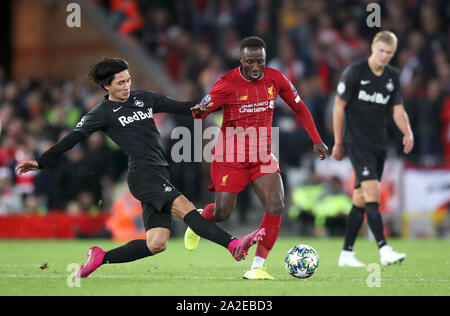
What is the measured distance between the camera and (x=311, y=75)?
51.0ft

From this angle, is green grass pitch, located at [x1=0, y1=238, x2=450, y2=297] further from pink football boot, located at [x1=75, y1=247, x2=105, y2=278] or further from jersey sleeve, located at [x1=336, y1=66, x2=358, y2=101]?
jersey sleeve, located at [x1=336, y1=66, x2=358, y2=101]

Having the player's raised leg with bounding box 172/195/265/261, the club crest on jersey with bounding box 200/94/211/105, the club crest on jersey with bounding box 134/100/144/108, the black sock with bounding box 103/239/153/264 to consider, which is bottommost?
the black sock with bounding box 103/239/153/264

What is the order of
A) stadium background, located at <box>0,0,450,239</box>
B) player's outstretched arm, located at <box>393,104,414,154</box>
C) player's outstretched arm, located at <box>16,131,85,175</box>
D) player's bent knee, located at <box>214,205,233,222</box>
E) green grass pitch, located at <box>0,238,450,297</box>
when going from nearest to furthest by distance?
green grass pitch, located at <box>0,238,450,297</box>
player's outstretched arm, located at <box>16,131,85,175</box>
player's bent knee, located at <box>214,205,233,222</box>
player's outstretched arm, located at <box>393,104,414,154</box>
stadium background, located at <box>0,0,450,239</box>

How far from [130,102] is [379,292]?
268 centimetres

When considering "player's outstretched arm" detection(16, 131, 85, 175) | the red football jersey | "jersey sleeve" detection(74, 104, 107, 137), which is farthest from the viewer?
the red football jersey

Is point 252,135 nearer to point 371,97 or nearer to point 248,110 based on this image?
point 248,110

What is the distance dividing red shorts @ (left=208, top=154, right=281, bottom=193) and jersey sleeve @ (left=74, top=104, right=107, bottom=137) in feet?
4.07

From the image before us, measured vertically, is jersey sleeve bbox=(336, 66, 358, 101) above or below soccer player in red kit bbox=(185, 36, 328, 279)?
above

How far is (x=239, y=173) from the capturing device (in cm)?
773

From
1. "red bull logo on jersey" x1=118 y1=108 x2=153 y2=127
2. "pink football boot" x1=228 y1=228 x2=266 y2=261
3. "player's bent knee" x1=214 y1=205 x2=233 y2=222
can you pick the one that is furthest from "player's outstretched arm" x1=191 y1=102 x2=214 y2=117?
"pink football boot" x1=228 y1=228 x2=266 y2=261

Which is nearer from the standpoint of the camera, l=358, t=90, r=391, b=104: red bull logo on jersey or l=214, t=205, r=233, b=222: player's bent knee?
l=214, t=205, r=233, b=222: player's bent knee

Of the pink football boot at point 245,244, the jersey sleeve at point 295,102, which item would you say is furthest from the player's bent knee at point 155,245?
the jersey sleeve at point 295,102

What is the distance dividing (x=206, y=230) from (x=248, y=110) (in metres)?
1.28

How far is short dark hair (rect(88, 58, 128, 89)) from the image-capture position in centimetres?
731
